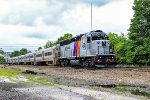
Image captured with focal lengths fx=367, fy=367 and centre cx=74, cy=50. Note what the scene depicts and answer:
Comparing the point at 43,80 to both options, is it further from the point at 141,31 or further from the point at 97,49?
the point at 141,31

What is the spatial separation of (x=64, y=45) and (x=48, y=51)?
1215cm

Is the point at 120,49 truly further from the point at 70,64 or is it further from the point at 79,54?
the point at 79,54

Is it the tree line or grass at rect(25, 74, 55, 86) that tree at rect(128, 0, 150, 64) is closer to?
the tree line

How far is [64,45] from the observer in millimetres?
49062

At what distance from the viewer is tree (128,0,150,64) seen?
5000cm

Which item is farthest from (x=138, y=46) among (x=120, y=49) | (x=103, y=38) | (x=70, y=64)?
(x=103, y=38)

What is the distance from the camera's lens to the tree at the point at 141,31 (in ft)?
164

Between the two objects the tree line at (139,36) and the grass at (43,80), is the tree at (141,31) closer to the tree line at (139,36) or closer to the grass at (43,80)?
the tree line at (139,36)

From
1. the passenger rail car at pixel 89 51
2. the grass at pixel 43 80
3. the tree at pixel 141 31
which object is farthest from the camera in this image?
the tree at pixel 141 31

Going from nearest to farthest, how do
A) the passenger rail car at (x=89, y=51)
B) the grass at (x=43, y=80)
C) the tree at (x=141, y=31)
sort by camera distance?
the grass at (x=43, y=80), the passenger rail car at (x=89, y=51), the tree at (x=141, y=31)

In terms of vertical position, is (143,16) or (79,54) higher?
(143,16)

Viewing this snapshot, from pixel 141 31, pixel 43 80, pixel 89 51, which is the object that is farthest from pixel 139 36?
pixel 43 80

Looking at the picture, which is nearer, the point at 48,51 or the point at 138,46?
the point at 138,46

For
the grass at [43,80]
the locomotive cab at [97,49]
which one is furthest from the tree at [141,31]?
the grass at [43,80]
